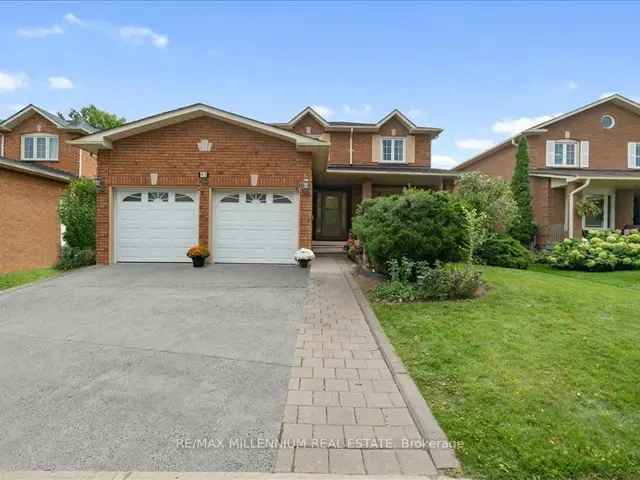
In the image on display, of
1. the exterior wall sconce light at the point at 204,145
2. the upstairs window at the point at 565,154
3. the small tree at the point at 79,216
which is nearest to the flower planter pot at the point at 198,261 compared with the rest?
the exterior wall sconce light at the point at 204,145

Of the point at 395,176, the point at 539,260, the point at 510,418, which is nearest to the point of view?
the point at 510,418

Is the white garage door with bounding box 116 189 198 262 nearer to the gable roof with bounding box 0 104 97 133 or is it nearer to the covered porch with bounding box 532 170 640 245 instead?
the gable roof with bounding box 0 104 97 133

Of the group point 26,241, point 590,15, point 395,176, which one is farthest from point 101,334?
point 590,15

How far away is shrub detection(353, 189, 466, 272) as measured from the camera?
6.82m

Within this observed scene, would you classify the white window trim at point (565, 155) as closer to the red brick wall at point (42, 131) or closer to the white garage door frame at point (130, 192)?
the white garage door frame at point (130, 192)

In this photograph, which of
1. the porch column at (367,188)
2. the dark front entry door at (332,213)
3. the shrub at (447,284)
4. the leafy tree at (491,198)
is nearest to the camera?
the shrub at (447,284)

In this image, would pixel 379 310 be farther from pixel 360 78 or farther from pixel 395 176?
pixel 360 78

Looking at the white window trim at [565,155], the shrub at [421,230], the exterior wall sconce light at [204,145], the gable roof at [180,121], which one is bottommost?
the shrub at [421,230]

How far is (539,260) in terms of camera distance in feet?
43.8

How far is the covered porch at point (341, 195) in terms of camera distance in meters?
16.0

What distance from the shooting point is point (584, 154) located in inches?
709

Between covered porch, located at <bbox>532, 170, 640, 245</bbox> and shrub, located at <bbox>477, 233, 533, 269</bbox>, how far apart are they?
5.36 metres

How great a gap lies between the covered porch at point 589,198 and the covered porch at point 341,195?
4662 millimetres

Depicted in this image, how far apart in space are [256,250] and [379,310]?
5981 mm
